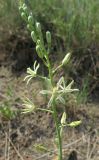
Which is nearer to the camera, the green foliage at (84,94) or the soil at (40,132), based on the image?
the soil at (40,132)

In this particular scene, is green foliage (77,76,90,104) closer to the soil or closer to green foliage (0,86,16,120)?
the soil

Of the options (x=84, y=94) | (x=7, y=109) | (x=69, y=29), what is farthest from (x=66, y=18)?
(x=7, y=109)

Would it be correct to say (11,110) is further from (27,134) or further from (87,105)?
(87,105)

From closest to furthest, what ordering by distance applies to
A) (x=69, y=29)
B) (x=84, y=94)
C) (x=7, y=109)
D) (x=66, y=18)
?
(x=7, y=109) < (x=84, y=94) < (x=69, y=29) < (x=66, y=18)

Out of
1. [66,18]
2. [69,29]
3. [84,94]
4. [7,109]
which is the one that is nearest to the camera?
[7,109]

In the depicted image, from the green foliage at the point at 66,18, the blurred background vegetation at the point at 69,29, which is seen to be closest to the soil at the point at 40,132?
the blurred background vegetation at the point at 69,29

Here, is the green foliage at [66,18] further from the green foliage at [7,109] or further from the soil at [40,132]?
the green foliage at [7,109]

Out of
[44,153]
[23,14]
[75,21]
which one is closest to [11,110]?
[44,153]

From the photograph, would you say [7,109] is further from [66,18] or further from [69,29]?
[66,18]

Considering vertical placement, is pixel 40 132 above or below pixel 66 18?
below
